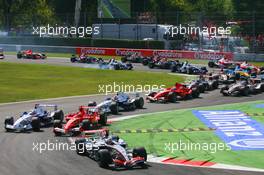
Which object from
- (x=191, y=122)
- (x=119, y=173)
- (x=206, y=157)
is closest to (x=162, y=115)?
(x=191, y=122)

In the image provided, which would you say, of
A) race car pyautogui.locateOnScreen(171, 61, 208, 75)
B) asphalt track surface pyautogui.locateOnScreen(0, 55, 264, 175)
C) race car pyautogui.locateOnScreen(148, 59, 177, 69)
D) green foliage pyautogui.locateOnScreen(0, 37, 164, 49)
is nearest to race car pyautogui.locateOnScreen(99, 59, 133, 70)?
race car pyautogui.locateOnScreen(148, 59, 177, 69)

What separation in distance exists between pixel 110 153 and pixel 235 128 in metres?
8.01

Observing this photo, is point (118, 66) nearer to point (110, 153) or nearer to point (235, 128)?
point (235, 128)

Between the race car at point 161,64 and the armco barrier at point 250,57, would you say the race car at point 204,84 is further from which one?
the armco barrier at point 250,57

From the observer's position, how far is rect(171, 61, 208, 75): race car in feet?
149

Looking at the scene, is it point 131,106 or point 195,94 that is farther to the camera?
point 195,94

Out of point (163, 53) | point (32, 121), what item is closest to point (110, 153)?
point (32, 121)

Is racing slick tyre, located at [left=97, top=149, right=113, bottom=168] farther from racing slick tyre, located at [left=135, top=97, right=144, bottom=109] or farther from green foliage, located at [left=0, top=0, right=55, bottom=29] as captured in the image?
green foliage, located at [left=0, top=0, right=55, bottom=29]

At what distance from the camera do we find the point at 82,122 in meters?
22.9

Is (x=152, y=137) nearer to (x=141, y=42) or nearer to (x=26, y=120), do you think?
(x=26, y=120)

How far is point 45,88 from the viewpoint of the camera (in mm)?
39031

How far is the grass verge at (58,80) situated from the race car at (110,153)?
15.0m

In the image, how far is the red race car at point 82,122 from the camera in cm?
2275

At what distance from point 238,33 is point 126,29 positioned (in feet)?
61.3
